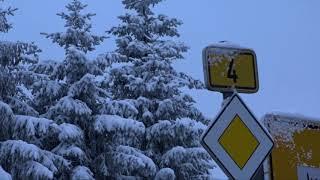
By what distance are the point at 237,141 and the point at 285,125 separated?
0.30m

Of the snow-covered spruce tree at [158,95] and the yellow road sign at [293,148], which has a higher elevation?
the yellow road sign at [293,148]

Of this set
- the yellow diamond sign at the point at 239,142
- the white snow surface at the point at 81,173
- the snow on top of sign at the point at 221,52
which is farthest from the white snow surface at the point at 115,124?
the yellow diamond sign at the point at 239,142

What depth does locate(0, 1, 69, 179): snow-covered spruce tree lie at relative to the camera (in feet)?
42.2

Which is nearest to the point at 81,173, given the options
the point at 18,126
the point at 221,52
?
the point at 18,126

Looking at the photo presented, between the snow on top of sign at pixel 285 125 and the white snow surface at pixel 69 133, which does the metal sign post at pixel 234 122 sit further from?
the white snow surface at pixel 69 133

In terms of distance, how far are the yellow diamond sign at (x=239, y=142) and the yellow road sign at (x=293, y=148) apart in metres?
0.14

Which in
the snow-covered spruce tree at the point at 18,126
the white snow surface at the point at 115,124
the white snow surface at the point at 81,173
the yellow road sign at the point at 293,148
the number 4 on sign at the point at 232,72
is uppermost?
the number 4 on sign at the point at 232,72

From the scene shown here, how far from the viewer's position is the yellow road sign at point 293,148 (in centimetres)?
332

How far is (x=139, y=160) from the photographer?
16.2 metres

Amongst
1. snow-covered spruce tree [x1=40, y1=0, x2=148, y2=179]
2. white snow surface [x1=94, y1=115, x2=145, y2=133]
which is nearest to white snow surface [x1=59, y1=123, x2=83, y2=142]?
snow-covered spruce tree [x1=40, y1=0, x2=148, y2=179]

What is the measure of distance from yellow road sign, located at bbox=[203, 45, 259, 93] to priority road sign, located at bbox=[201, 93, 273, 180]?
0.29ft

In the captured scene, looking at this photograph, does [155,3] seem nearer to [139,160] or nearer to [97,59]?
[97,59]

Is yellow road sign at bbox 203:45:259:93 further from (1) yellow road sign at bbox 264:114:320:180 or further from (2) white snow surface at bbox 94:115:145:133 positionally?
(2) white snow surface at bbox 94:115:145:133

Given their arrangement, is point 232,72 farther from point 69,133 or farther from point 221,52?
point 69,133
